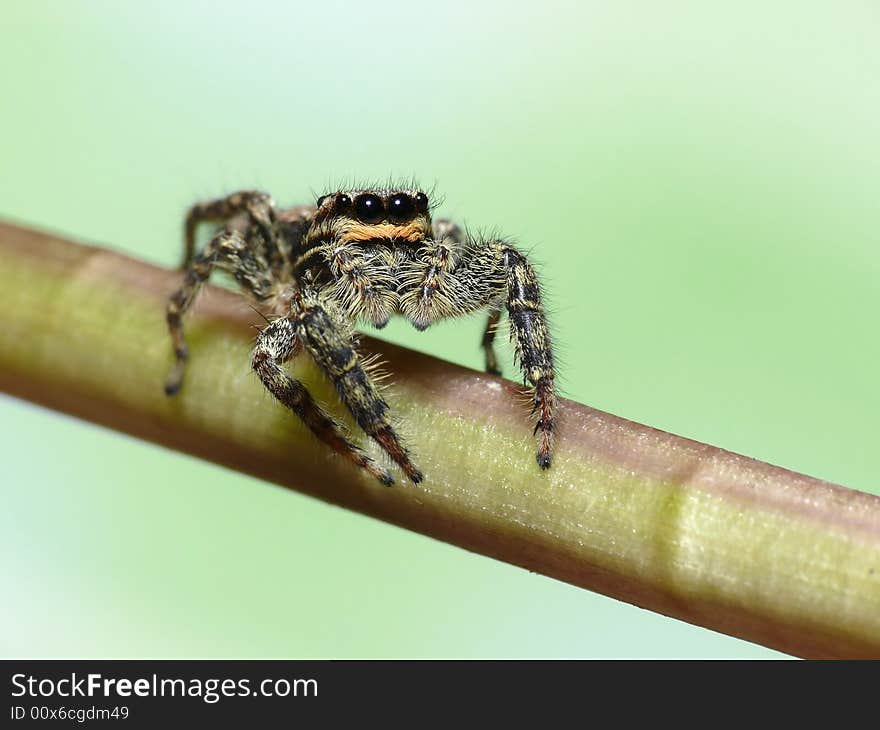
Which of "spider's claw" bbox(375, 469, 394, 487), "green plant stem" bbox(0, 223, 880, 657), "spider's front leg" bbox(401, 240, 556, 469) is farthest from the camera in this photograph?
"spider's front leg" bbox(401, 240, 556, 469)

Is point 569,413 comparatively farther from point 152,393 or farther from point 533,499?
point 152,393

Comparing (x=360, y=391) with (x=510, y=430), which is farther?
(x=360, y=391)

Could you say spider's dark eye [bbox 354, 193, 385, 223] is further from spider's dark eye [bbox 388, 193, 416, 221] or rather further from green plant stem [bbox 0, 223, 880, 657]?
green plant stem [bbox 0, 223, 880, 657]

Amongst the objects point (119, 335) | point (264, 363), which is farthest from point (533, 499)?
point (119, 335)

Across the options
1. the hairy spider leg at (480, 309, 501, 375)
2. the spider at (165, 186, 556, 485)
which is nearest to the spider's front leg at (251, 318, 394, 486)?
the spider at (165, 186, 556, 485)

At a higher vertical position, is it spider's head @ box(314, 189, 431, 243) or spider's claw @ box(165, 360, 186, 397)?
spider's head @ box(314, 189, 431, 243)

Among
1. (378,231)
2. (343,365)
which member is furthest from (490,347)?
(343,365)

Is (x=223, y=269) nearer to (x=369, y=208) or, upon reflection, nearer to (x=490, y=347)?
(x=369, y=208)

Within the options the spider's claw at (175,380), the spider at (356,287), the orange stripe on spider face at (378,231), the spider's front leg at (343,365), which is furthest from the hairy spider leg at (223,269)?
the orange stripe on spider face at (378,231)

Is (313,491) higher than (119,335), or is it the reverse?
(119,335)
